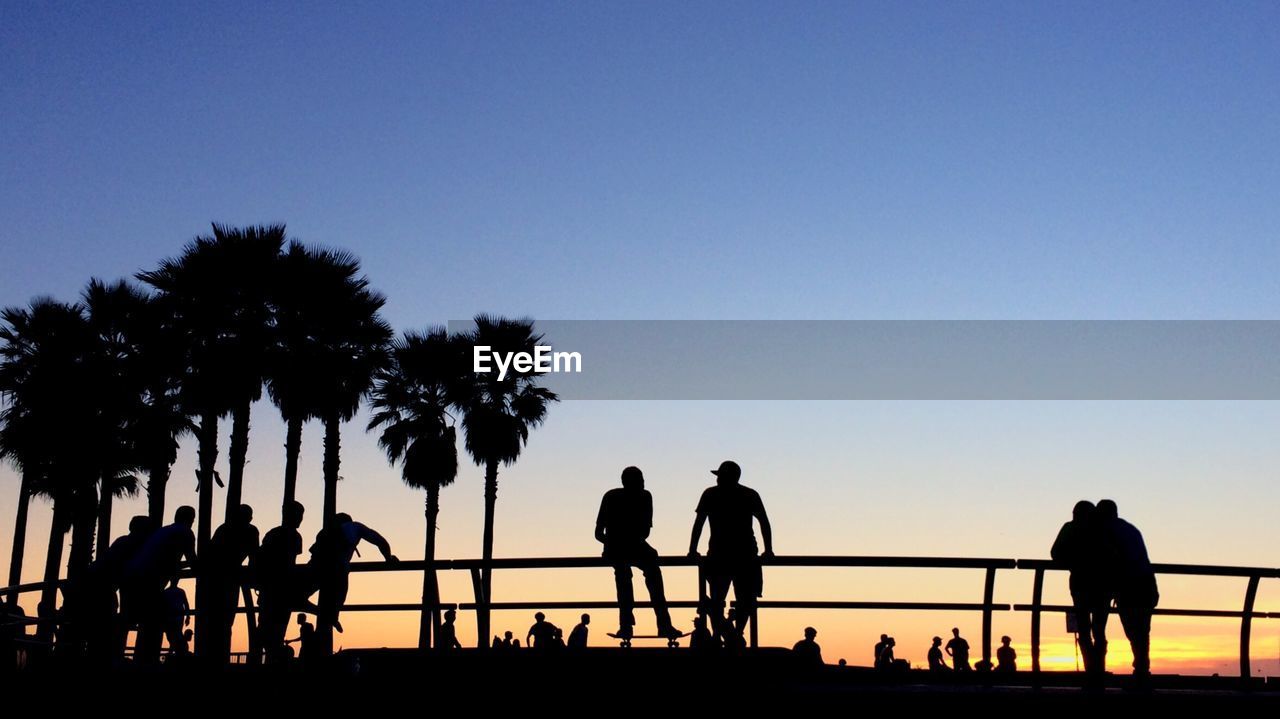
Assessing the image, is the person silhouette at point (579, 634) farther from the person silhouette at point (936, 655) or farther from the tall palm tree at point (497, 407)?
the tall palm tree at point (497, 407)

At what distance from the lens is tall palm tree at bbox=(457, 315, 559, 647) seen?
44.8 meters

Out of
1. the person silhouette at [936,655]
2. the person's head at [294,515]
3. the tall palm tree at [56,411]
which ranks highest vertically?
the tall palm tree at [56,411]

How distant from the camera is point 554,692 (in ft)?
37.2

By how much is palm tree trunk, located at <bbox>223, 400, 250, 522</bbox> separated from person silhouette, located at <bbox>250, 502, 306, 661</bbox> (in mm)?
22522

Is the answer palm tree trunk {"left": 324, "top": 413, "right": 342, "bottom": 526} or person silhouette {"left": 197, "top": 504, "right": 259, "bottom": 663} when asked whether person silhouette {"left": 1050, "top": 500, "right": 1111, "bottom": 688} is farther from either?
palm tree trunk {"left": 324, "top": 413, "right": 342, "bottom": 526}

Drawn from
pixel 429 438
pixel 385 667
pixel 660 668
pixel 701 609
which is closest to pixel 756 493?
pixel 701 609

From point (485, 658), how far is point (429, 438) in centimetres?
3253

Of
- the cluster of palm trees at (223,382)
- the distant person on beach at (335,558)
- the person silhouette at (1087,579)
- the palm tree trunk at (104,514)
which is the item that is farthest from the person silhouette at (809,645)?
the palm tree trunk at (104,514)

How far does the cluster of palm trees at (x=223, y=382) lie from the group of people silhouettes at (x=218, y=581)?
2175 centimetres

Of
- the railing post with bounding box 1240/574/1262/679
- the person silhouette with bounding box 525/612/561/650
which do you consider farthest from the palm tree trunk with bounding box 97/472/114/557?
the railing post with bounding box 1240/574/1262/679

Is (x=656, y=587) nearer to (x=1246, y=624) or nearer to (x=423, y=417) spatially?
(x=1246, y=624)

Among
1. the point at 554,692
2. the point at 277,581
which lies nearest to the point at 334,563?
the point at 277,581

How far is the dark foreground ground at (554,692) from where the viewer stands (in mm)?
10977

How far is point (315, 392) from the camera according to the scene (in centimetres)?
3738
